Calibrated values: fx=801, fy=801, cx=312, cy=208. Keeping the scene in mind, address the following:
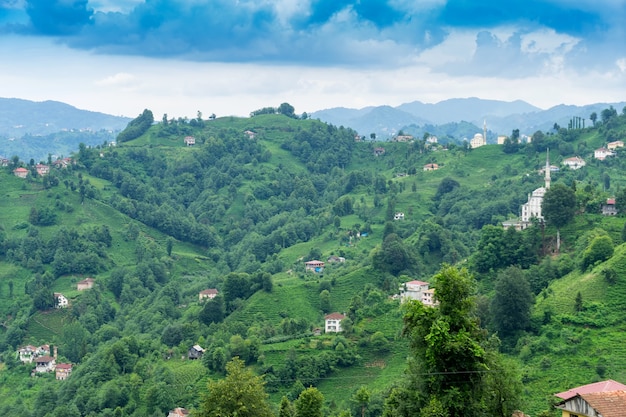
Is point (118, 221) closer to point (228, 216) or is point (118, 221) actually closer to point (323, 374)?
point (228, 216)

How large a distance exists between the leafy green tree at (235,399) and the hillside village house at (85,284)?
162 feet

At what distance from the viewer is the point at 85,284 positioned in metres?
70.0

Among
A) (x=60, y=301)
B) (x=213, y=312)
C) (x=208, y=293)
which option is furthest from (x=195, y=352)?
(x=60, y=301)

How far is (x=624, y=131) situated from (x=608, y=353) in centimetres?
5424

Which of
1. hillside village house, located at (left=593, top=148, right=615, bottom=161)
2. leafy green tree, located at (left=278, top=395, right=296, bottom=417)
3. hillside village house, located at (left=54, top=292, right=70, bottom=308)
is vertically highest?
hillside village house, located at (left=593, top=148, right=615, bottom=161)

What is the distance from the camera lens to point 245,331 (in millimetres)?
46875

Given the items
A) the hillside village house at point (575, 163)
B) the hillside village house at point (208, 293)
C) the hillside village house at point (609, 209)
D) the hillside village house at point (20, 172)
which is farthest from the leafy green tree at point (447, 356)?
the hillside village house at point (20, 172)

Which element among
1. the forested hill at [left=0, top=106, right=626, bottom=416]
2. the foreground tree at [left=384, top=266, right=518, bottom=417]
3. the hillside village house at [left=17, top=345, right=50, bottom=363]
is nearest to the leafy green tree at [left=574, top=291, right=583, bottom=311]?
the forested hill at [left=0, top=106, right=626, bottom=416]

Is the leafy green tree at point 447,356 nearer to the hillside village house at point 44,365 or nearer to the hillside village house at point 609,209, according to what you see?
the hillside village house at point 609,209

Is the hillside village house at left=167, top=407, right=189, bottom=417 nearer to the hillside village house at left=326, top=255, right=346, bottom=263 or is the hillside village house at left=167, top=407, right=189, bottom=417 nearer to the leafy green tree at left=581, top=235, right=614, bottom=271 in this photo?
the leafy green tree at left=581, top=235, right=614, bottom=271

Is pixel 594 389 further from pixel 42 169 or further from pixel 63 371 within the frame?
pixel 42 169

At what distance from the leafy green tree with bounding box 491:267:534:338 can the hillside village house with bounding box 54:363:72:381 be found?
29876 mm

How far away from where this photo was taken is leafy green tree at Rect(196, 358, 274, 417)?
22406 mm

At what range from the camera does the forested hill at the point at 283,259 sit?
38.4 meters
